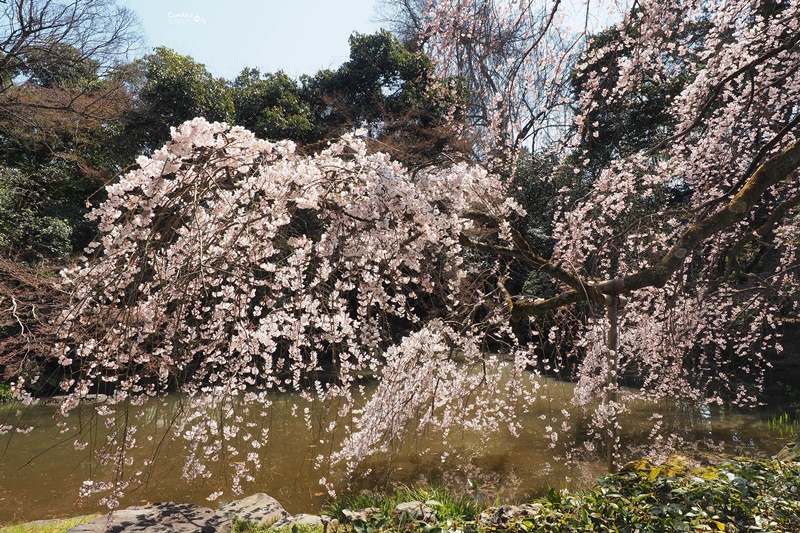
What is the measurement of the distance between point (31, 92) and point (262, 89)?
524 centimetres

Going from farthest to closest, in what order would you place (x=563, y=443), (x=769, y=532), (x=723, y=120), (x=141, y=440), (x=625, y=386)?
(x=625, y=386) < (x=141, y=440) < (x=563, y=443) < (x=723, y=120) < (x=769, y=532)

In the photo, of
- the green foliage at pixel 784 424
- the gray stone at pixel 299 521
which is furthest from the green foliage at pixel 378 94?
the gray stone at pixel 299 521

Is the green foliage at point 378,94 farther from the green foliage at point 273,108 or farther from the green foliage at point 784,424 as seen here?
the green foliage at point 784,424

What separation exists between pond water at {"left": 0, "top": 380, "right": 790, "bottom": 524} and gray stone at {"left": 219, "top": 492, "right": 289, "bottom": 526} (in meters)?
0.52

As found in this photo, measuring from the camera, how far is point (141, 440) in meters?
6.27

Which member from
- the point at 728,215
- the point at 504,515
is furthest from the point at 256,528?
Result: the point at 728,215

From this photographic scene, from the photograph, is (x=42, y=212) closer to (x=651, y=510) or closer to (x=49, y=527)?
(x=49, y=527)

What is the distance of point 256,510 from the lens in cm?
383

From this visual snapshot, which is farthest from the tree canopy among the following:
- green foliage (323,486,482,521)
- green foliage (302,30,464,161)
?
green foliage (302,30,464,161)

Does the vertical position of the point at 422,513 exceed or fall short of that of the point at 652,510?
it falls short

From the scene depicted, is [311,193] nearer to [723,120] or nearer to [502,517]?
[502,517]

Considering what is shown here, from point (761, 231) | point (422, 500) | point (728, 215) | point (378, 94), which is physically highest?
point (378, 94)

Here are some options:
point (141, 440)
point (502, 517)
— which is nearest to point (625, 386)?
point (502, 517)

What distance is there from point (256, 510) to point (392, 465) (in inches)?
71.9
